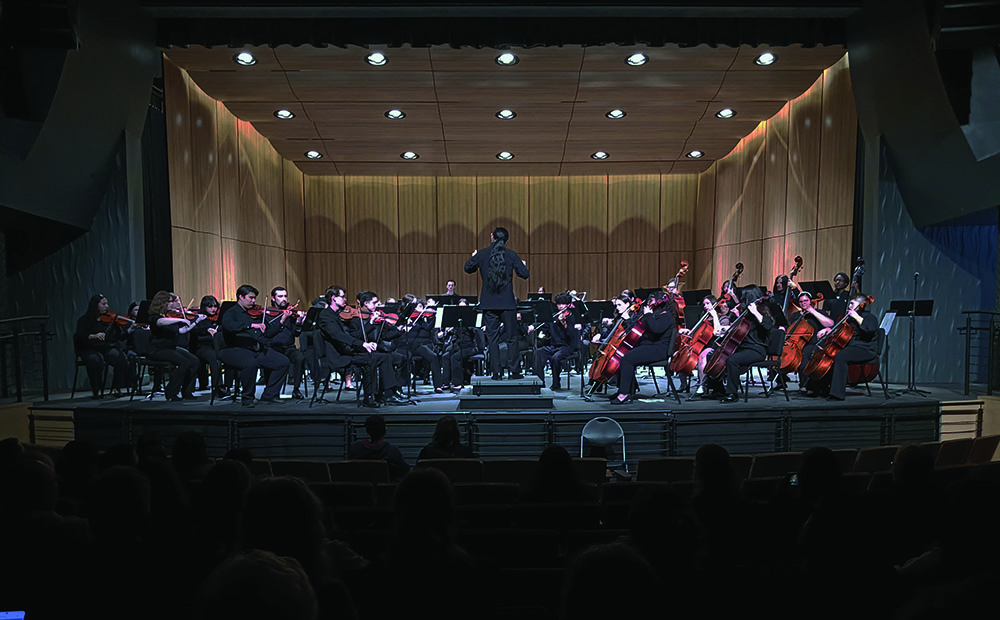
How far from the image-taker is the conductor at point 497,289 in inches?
288

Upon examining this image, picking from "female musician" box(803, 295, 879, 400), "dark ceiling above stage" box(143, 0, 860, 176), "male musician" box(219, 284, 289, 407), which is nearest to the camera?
"female musician" box(803, 295, 879, 400)

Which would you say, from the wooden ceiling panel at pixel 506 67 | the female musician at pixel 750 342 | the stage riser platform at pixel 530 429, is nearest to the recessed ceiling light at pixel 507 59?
the wooden ceiling panel at pixel 506 67

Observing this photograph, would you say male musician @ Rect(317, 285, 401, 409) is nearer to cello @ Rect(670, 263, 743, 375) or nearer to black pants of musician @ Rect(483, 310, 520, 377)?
black pants of musician @ Rect(483, 310, 520, 377)

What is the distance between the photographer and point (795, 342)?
759cm

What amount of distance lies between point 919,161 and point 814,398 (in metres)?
3.39

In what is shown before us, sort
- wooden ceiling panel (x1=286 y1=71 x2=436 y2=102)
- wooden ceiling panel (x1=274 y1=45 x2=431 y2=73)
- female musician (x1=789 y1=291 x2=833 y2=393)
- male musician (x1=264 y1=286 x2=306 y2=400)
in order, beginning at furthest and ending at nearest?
wooden ceiling panel (x1=286 y1=71 x2=436 y2=102), wooden ceiling panel (x1=274 y1=45 x2=431 y2=73), male musician (x1=264 y1=286 x2=306 y2=400), female musician (x1=789 y1=291 x2=833 y2=393)

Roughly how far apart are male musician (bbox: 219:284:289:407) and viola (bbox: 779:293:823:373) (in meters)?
5.99

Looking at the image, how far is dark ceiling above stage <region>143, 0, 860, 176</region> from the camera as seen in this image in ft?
25.9

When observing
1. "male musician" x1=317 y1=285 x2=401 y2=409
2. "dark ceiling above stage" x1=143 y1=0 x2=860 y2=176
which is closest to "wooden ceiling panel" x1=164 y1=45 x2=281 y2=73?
"dark ceiling above stage" x1=143 y1=0 x2=860 y2=176

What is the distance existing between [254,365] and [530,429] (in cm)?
316

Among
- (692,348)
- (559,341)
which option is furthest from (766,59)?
(559,341)

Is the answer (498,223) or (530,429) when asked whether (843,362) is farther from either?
(498,223)

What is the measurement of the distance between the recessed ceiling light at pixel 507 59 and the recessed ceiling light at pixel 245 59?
3385 millimetres

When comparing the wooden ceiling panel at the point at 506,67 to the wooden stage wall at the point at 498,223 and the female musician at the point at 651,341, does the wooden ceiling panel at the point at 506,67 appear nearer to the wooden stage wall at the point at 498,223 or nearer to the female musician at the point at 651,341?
the female musician at the point at 651,341
